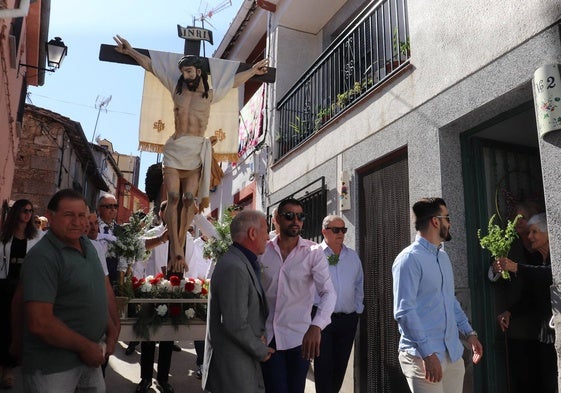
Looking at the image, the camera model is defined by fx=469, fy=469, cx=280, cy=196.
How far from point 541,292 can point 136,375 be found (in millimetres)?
4603

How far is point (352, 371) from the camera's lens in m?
5.55

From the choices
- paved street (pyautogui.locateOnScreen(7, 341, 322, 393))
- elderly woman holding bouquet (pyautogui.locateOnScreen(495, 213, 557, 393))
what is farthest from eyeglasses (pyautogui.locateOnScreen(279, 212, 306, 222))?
paved street (pyautogui.locateOnScreen(7, 341, 322, 393))

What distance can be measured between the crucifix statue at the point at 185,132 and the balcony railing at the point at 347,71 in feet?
6.30

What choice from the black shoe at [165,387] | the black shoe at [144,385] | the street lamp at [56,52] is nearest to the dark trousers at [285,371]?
the black shoe at [165,387]

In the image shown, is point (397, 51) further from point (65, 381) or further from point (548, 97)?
point (65, 381)

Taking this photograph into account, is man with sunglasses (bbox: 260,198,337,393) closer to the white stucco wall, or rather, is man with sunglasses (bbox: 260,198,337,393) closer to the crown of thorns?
the white stucco wall

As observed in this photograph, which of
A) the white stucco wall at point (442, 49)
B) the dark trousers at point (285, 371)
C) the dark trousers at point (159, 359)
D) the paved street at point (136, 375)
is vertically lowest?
the paved street at point (136, 375)

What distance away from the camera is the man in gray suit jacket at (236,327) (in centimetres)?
253

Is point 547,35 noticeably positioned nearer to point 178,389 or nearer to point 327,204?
point 327,204

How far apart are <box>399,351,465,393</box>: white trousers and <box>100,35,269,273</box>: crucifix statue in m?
2.79

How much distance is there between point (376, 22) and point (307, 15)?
3.28 m

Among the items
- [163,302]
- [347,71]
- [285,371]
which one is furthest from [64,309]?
[347,71]

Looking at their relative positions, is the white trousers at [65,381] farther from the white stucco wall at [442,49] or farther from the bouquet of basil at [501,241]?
the white stucco wall at [442,49]

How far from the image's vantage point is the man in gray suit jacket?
253 centimetres
